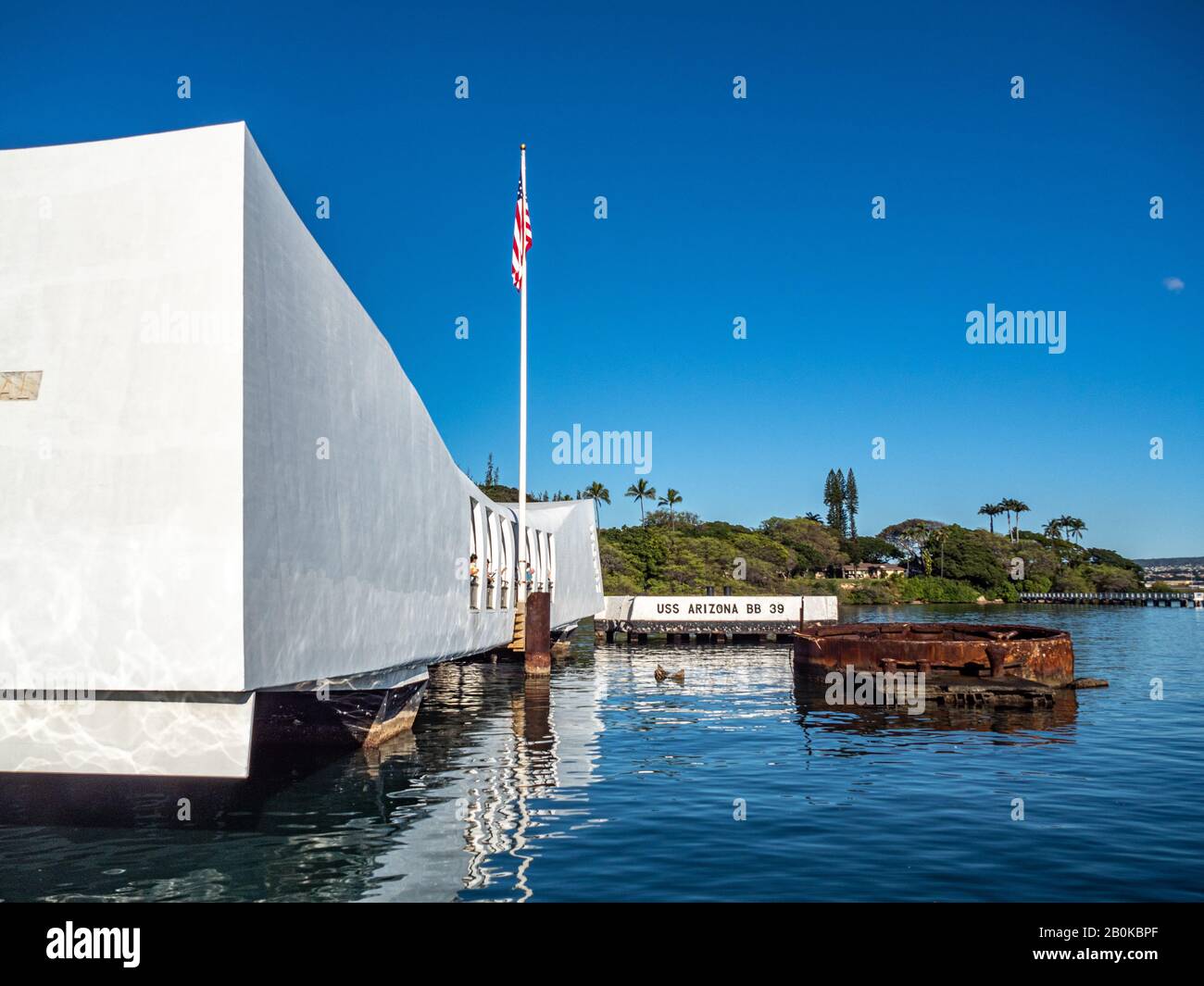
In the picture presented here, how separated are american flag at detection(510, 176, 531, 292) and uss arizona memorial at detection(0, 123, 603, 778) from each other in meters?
14.6

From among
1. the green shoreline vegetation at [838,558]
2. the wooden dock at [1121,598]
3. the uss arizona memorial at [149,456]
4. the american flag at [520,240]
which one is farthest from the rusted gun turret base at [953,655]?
the wooden dock at [1121,598]

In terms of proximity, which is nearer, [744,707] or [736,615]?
[744,707]

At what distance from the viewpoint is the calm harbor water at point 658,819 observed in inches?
352

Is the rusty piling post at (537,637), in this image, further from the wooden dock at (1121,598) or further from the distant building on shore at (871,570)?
the wooden dock at (1121,598)

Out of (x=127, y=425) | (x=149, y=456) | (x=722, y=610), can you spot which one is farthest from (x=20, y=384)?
(x=722, y=610)

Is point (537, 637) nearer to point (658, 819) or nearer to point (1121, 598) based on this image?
Result: point (658, 819)

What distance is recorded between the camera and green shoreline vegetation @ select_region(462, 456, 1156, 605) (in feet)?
315

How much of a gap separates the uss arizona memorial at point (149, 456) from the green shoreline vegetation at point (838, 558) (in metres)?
75.1

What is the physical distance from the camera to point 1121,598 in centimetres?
13400
